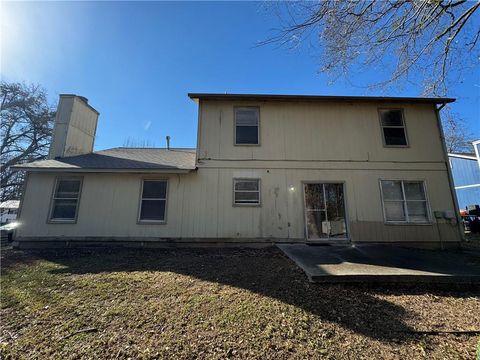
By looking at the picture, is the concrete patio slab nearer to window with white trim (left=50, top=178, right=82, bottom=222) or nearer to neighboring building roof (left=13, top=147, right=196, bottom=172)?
neighboring building roof (left=13, top=147, right=196, bottom=172)

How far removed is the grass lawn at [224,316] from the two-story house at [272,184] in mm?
2907

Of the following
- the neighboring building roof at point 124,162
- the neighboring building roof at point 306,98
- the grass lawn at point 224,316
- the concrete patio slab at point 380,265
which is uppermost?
the neighboring building roof at point 306,98

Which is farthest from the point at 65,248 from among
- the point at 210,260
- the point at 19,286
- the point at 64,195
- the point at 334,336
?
the point at 334,336

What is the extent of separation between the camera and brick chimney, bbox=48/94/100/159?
10.4 metres

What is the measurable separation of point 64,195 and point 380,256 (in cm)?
1122

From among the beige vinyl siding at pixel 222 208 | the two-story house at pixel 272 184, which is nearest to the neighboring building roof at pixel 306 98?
the two-story house at pixel 272 184

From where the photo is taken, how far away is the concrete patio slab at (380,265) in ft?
15.5

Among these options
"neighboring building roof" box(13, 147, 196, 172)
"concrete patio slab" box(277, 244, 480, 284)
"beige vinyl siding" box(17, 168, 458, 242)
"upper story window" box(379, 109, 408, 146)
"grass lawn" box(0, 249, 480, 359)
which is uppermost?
"upper story window" box(379, 109, 408, 146)

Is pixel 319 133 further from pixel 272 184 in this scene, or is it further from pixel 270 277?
pixel 270 277

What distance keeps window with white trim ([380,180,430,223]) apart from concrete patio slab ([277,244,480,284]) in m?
1.68

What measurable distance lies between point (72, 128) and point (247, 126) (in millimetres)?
8306

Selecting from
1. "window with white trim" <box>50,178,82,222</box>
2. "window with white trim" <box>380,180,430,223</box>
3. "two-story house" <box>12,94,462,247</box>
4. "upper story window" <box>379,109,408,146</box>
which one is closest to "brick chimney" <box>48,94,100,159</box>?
"two-story house" <box>12,94,462,247</box>

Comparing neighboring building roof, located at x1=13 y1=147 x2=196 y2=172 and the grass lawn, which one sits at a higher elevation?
neighboring building roof, located at x1=13 y1=147 x2=196 y2=172

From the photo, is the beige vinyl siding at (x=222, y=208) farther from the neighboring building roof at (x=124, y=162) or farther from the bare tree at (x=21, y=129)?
the bare tree at (x=21, y=129)
